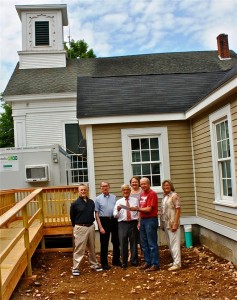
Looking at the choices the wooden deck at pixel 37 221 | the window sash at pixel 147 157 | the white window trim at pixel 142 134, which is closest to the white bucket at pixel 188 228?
the white window trim at pixel 142 134

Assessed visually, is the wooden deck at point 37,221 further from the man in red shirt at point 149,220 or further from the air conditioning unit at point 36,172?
the man in red shirt at point 149,220

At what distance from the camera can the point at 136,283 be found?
5965mm

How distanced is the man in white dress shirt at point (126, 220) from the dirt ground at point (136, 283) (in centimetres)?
45

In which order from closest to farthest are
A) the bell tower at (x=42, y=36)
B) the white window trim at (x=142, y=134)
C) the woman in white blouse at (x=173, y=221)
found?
the woman in white blouse at (x=173, y=221), the white window trim at (x=142, y=134), the bell tower at (x=42, y=36)

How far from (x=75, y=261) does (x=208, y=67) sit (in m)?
15.3

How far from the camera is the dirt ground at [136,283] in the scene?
5.43m

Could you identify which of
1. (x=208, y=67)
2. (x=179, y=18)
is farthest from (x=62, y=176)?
(x=208, y=67)

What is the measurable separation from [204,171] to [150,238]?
2374 mm

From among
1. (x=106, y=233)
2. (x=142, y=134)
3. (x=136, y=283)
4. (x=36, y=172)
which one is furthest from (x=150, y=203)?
(x=36, y=172)

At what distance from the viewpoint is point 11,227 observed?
8945 mm

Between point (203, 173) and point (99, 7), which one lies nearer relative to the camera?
point (203, 173)

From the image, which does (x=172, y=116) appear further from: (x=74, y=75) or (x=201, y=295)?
(x=74, y=75)

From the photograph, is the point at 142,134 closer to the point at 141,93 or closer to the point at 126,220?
the point at 141,93

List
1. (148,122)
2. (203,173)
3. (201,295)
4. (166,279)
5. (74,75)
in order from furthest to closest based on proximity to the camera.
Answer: (74,75), (148,122), (203,173), (166,279), (201,295)
